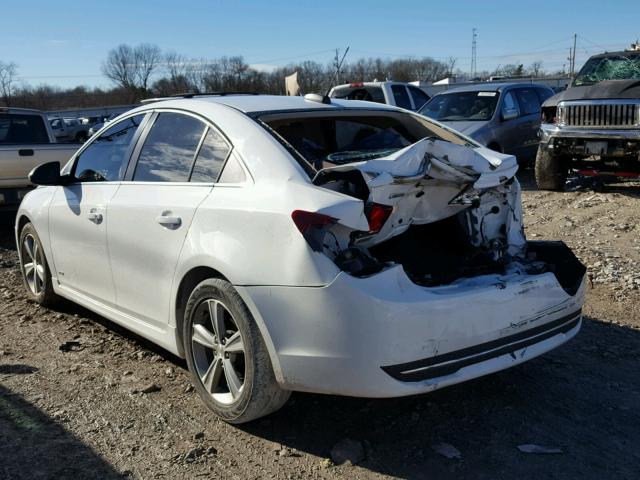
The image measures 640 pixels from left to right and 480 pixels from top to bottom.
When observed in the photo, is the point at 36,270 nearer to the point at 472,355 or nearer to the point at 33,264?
the point at 33,264

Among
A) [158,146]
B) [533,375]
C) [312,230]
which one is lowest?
[533,375]

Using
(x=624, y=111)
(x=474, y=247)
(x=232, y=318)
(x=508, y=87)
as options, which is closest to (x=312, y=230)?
(x=232, y=318)

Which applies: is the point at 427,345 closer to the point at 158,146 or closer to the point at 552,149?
the point at 158,146

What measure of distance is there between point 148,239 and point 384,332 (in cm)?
161

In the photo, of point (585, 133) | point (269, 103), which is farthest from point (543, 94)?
point (269, 103)

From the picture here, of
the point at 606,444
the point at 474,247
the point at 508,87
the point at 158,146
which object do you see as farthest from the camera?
the point at 508,87

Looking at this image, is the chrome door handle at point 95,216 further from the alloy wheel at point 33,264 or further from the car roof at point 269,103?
the alloy wheel at point 33,264

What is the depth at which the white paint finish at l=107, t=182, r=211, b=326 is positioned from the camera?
3.47 m

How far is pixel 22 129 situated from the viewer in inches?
375

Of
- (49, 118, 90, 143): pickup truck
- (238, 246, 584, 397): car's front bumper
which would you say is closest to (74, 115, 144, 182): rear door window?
(238, 246, 584, 397): car's front bumper

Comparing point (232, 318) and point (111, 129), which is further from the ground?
point (111, 129)

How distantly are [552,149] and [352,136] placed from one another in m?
6.19

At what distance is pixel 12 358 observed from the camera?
14.5 ft

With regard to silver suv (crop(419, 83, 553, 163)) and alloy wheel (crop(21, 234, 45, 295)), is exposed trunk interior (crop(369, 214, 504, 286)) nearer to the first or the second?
alloy wheel (crop(21, 234, 45, 295))
